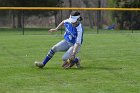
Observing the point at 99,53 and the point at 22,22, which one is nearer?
the point at 99,53

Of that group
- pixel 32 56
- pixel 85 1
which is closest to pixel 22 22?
pixel 85 1

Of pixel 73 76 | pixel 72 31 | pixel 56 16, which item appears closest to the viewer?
pixel 73 76

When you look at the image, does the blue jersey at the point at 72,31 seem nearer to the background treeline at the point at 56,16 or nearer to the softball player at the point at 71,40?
the softball player at the point at 71,40

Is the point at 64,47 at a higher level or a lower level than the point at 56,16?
higher

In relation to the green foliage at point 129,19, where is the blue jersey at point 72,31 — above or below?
above

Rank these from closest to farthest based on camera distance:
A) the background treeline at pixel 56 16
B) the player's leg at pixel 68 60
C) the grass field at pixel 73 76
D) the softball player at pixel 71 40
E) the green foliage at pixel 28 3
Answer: the grass field at pixel 73 76, the softball player at pixel 71 40, the player's leg at pixel 68 60, the background treeline at pixel 56 16, the green foliage at pixel 28 3

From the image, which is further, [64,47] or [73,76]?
[64,47]

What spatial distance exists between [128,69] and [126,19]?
25589 millimetres

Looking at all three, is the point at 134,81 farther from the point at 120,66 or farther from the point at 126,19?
the point at 126,19

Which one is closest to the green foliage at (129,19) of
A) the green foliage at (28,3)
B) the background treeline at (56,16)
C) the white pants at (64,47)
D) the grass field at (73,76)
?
the background treeline at (56,16)

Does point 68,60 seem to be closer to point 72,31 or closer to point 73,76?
point 72,31

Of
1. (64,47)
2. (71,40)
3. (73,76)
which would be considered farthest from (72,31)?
(73,76)

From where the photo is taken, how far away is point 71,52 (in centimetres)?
1171

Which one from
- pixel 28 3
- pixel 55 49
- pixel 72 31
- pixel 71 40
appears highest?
pixel 72 31
